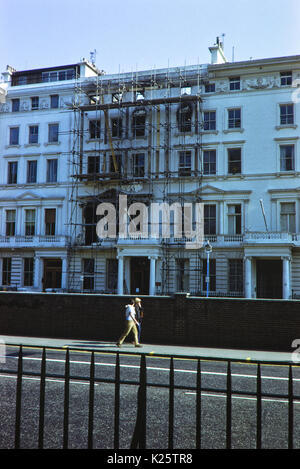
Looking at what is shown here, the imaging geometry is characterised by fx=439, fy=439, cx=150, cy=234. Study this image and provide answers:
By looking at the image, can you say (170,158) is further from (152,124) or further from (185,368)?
(185,368)

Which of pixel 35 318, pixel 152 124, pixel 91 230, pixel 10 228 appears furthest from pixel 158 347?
pixel 10 228

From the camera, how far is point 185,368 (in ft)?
42.3

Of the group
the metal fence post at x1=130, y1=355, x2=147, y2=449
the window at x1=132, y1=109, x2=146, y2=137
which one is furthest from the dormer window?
the metal fence post at x1=130, y1=355, x2=147, y2=449

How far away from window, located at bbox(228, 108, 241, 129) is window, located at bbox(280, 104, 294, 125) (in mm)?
3477

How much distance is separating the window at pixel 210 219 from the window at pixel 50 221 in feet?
46.9

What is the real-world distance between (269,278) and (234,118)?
1373 centimetres

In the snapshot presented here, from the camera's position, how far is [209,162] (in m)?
37.6

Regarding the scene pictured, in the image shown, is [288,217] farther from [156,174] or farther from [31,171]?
[31,171]

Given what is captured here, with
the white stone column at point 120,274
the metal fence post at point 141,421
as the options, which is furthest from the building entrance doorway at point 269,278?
the metal fence post at point 141,421

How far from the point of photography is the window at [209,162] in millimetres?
37438

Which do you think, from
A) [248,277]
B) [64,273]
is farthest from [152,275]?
[64,273]

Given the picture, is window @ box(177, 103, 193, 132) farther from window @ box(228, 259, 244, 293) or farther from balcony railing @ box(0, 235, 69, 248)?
balcony railing @ box(0, 235, 69, 248)

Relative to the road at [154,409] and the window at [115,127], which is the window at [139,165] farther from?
the road at [154,409]

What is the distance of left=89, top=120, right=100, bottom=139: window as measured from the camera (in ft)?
134
